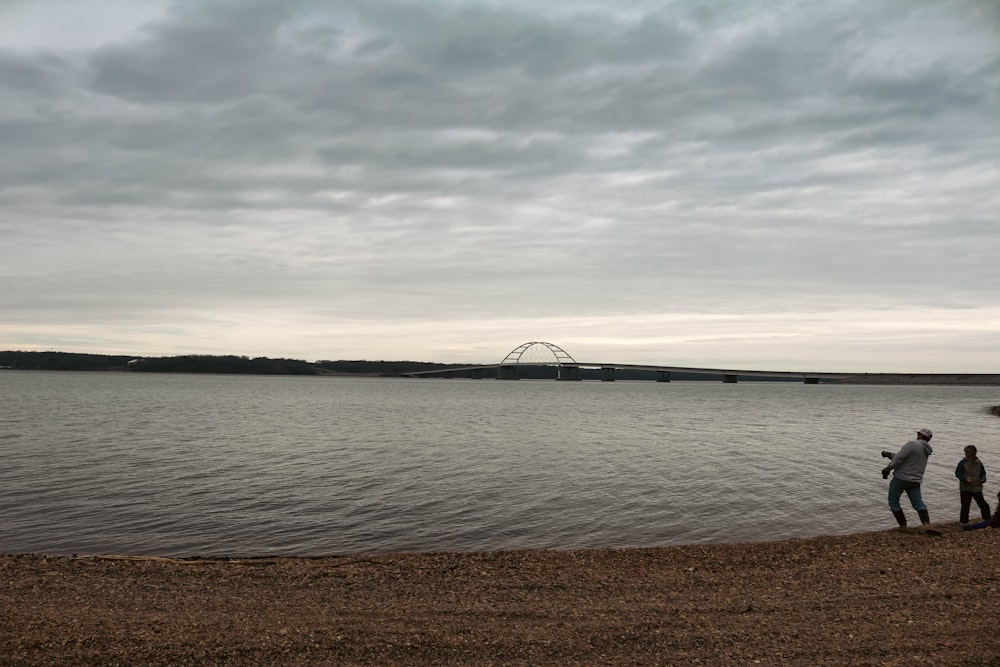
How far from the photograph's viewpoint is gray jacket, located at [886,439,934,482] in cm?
1553

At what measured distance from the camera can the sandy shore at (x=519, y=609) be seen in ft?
26.3

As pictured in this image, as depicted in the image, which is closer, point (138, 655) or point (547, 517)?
point (138, 655)

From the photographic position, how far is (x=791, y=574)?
38.1ft

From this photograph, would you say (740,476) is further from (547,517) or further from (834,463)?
(547,517)

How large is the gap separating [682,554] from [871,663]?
6.26 m

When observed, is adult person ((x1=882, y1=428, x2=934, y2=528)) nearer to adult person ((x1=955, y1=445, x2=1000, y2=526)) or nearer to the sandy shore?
adult person ((x1=955, y1=445, x2=1000, y2=526))

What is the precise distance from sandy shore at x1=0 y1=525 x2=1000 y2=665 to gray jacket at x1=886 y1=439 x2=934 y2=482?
2.04 metres

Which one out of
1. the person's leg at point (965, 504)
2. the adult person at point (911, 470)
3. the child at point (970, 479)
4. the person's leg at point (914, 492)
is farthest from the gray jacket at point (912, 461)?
the person's leg at point (965, 504)

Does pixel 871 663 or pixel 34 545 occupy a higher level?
pixel 871 663

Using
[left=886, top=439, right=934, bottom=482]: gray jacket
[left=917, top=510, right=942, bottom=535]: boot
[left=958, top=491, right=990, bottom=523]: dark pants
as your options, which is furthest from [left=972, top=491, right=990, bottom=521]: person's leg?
[left=886, top=439, right=934, bottom=482]: gray jacket

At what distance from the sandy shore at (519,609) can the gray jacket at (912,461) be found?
204 centimetres

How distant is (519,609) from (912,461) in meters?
10.6

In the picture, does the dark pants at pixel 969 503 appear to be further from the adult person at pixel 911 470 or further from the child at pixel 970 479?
the adult person at pixel 911 470

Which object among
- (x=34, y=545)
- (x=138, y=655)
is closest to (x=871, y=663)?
(x=138, y=655)
